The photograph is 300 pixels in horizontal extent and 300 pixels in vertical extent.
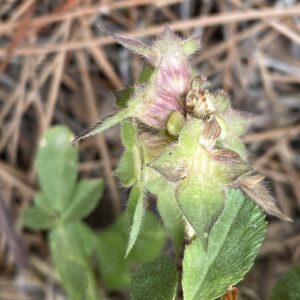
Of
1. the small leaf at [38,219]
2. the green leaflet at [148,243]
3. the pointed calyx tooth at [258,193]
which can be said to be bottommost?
the green leaflet at [148,243]

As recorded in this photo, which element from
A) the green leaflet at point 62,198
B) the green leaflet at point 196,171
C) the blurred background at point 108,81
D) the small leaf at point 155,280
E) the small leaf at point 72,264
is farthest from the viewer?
the blurred background at point 108,81

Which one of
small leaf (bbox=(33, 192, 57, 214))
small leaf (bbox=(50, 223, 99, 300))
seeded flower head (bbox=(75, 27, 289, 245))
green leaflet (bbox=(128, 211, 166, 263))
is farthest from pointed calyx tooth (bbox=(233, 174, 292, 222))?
small leaf (bbox=(33, 192, 57, 214))

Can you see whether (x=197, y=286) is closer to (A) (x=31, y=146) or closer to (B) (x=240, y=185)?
(B) (x=240, y=185)

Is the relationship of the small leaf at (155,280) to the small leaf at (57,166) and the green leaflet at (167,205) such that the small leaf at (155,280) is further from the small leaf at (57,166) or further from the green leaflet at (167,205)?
the small leaf at (57,166)

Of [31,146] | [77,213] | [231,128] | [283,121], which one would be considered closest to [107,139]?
[31,146]

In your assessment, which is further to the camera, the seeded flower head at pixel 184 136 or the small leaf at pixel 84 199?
the small leaf at pixel 84 199

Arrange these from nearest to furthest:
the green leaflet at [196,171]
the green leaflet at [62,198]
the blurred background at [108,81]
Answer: the green leaflet at [196,171] < the green leaflet at [62,198] < the blurred background at [108,81]

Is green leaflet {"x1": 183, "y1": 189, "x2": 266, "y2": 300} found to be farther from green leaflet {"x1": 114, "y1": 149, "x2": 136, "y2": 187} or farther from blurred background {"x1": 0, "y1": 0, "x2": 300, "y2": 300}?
blurred background {"x1": 0, "y1": 0, "x2": 300, "y2": 300}

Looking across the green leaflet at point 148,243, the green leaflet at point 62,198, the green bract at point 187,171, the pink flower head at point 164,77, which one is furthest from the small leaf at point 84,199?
the pink flower head at point 164,77
